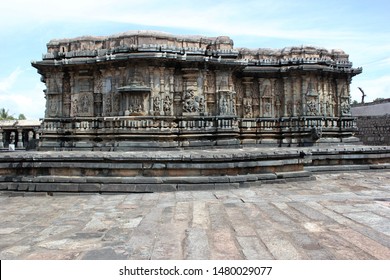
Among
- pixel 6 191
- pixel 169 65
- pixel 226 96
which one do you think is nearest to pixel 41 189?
pixel 6 191

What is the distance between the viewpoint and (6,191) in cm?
816

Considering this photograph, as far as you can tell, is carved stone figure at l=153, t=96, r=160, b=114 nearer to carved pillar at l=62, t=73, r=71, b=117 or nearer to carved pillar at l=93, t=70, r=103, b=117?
carved pillar at l=93, t=70, r=103, b=117

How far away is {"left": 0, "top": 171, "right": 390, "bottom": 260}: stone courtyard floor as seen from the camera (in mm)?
3705

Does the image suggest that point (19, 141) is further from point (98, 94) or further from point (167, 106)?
point (167, 106)

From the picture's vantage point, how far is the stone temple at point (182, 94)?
40.0 feet

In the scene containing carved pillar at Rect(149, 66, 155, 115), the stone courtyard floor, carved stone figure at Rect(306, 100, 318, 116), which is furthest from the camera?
carved stone figure at Rect(306, 100, 318, 116)

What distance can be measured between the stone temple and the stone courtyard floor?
510cm

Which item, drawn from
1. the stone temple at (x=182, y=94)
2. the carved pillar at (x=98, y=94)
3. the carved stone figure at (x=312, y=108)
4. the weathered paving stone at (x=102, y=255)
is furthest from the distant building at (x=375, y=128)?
the weathered paving stone at (x=102, y=255)

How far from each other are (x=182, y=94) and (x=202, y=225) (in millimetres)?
8600

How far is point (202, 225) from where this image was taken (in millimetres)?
4789

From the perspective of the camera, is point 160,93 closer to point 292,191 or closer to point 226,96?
point 226,96

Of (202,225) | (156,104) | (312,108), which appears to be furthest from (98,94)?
(202,225)

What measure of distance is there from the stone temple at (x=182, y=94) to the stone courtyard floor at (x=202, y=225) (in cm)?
510

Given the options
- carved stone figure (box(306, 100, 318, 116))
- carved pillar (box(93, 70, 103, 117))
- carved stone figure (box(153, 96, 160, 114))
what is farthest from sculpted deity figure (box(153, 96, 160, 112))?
→ carved stone figure (box(306, 100, 318, 116))
